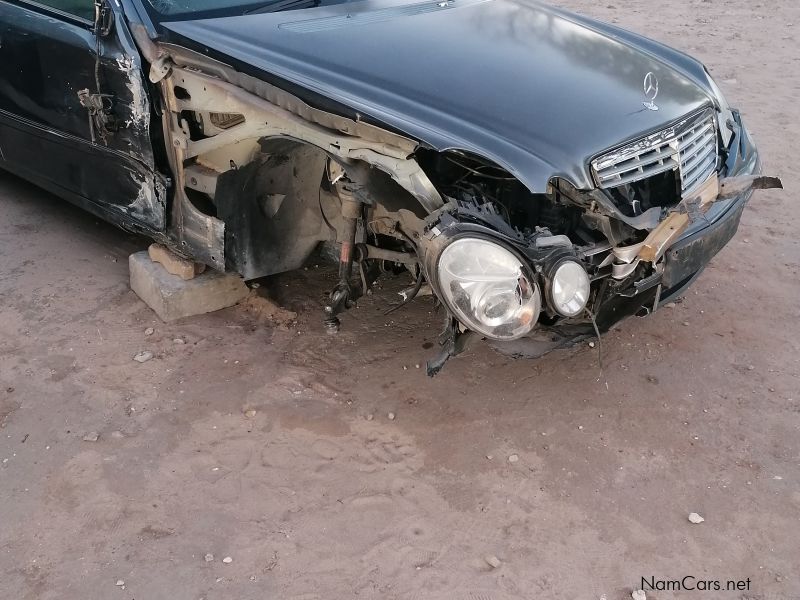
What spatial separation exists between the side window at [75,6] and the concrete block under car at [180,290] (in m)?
1.12

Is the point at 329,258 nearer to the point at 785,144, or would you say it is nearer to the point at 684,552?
the point at 684,552

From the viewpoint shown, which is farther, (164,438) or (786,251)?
(786,251)

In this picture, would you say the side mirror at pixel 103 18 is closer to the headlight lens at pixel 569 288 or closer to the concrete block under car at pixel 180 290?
the concrete block under car at pixel 180 290

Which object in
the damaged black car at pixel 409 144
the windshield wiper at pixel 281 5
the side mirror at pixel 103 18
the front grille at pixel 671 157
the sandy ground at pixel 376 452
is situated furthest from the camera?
the windshield wiper at pixel 281 5

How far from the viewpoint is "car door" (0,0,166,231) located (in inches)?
126

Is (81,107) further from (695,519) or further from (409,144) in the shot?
(695,519)

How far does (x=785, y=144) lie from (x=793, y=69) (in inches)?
88.8

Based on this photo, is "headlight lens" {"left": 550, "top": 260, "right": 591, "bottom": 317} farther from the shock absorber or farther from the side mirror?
the side mirror

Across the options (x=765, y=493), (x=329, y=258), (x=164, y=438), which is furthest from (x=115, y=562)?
(x=765, y=493)

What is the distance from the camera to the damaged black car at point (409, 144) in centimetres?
250

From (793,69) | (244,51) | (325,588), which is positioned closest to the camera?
(325,588)

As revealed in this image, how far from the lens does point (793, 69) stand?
742cm

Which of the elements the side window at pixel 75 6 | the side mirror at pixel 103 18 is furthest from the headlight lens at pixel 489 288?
the side window at pixel 75 6

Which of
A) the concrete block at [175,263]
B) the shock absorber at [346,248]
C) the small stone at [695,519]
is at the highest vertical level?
the shock absorber at [346,248]
